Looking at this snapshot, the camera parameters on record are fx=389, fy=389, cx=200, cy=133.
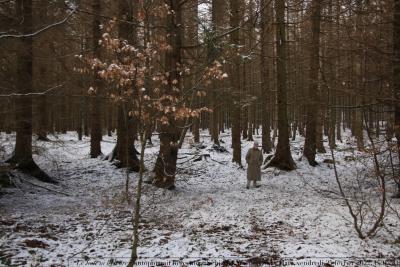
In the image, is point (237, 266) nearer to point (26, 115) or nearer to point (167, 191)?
point (167, 191)

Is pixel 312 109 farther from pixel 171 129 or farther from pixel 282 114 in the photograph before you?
pixel 171 129

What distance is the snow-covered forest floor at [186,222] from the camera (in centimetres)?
726

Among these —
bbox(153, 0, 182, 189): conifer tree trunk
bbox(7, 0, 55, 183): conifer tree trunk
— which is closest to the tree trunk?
bbox(153, 0, 182, 189): conifer tree trunk

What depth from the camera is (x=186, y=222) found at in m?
9.29

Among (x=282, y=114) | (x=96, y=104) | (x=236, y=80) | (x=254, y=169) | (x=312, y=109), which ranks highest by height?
(x=236, y=80)

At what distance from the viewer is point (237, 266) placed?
6738 mm

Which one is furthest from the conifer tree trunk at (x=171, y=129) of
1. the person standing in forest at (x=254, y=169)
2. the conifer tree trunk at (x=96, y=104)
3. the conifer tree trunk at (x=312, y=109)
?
the conifer tree trunk at (x=312, y=109)

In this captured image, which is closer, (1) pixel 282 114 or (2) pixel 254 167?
(2) pixel 254 167

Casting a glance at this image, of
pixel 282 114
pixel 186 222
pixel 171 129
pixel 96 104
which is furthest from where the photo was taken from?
pixel 96 104

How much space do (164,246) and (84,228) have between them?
2.10 metres

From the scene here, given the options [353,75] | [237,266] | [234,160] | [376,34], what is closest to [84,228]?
[237,266]

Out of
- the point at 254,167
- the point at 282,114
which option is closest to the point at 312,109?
the point at 282,114

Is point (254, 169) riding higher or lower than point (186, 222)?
higher

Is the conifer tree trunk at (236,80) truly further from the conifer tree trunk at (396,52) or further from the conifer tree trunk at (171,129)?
the conifer tree trunk at (396,52)
